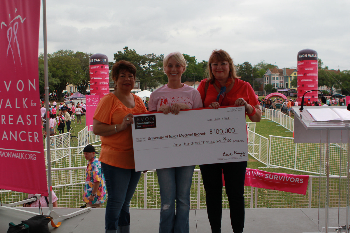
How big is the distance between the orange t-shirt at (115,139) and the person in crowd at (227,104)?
2.28 feet

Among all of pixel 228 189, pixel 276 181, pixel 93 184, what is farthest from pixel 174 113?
pixel 276 181

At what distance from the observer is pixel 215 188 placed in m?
2.53

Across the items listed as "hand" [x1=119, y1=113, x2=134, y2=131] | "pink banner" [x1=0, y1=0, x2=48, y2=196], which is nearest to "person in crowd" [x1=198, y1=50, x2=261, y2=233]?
"hand" [x1=119, y1=113, x2=134, y2=131]

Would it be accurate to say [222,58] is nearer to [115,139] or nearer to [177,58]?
[177,58]

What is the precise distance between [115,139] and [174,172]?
0.59m

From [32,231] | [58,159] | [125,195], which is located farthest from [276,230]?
[58,159]

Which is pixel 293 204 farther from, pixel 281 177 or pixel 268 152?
pixel 268 152

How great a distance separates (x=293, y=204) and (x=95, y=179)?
3697mm

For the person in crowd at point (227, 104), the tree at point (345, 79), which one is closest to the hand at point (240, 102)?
the person in crowd at point (227, 104)

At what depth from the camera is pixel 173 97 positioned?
2.42 metres

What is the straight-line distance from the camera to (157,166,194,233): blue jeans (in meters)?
2.34

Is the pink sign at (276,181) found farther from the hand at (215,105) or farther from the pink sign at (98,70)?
the pink sign at (98,70)

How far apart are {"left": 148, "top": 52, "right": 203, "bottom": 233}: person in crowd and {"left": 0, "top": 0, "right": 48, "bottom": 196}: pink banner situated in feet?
4.70

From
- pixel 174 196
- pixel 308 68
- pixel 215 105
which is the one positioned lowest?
pixel 174 196
